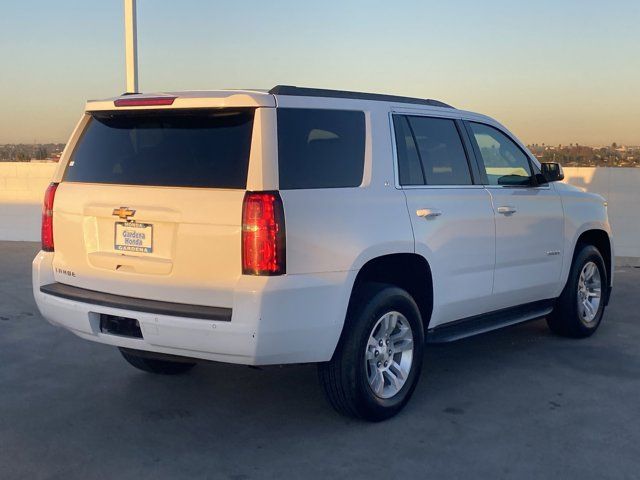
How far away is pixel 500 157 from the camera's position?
251 inches

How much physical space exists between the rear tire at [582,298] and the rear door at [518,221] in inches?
10.7

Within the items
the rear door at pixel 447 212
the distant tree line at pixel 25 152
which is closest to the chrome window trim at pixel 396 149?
the rear door at pixel 447 212

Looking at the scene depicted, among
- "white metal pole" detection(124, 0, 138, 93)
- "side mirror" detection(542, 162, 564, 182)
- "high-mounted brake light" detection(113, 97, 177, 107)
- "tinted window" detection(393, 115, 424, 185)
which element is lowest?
"side mirror" detection(542, 162, 564, 182)

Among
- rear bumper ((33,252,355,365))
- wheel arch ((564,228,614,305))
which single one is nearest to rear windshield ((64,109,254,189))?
rear bumper ((33,252,355,365))

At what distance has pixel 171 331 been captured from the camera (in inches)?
168

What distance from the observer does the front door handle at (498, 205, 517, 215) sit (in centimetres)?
594

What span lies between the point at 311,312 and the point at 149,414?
1.40m

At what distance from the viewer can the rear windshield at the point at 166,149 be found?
436 centimetres

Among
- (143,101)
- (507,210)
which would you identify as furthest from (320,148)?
(507,210)

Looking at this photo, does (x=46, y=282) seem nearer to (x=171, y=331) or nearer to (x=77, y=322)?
(x=77, y=322)

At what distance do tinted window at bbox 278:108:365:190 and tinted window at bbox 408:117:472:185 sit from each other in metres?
0.64

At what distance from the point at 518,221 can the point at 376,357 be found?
6.19 ft

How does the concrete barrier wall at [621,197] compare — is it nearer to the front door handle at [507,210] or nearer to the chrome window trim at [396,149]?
the front door handle at [507,210]

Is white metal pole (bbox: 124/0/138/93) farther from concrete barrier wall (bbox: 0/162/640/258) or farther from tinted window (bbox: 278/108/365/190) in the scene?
tinted window (bbox: 278/108/365/190)
